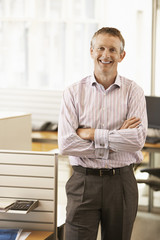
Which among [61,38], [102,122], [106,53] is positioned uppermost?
[61,38]

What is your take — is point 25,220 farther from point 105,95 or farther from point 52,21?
point 52,21

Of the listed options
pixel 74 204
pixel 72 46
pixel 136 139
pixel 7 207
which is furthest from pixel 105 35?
pixel 72 46

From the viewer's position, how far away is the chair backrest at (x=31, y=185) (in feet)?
7.14

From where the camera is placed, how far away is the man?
Answer: 201 cm

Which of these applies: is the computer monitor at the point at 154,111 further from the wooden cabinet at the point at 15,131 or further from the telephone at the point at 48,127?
the wooden cabinet at the point at 15,131

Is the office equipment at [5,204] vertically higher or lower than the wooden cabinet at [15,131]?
lower

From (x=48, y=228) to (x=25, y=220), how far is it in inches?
5.2

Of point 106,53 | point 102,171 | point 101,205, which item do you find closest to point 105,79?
point 106,53

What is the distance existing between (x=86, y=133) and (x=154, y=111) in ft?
8.70

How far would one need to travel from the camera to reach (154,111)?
15.1ft

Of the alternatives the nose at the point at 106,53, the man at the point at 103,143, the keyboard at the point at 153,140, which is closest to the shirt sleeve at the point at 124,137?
the man at the point at 103,143

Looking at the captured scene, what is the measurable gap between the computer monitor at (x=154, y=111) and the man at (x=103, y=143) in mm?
2479

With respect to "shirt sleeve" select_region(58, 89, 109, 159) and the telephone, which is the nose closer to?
"shirt sleeve" select_region(58, 89, 109, 159)

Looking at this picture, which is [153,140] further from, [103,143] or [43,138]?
[103,143]
